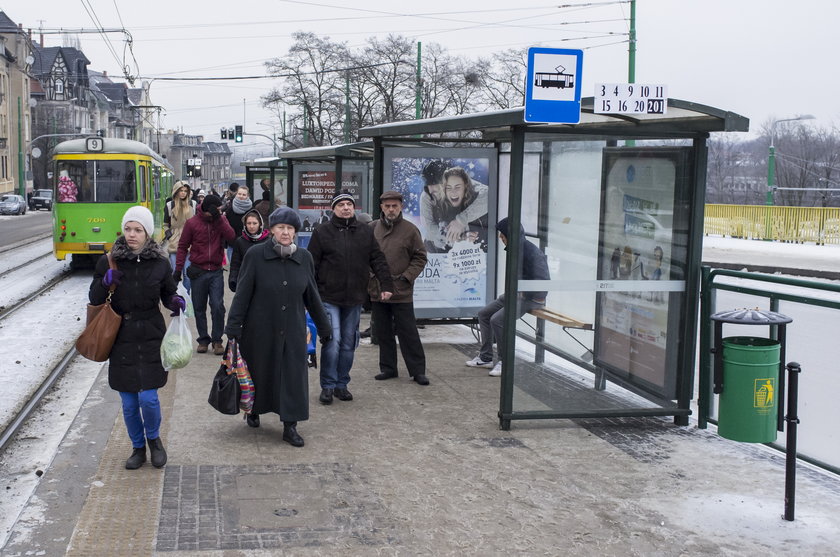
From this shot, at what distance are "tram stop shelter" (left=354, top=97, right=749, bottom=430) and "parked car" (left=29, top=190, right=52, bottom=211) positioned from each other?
64385 millimetres

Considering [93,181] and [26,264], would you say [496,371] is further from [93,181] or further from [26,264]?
[26,264]

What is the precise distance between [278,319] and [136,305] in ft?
3.51

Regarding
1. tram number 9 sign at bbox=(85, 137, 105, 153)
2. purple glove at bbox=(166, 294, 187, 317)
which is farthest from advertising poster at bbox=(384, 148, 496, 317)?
tram number 9 sign at bbox=(85, 137, 105, 153)

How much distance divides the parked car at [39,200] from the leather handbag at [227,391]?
6590cm

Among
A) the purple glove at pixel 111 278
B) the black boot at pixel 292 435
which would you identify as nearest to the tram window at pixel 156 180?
the black boot at pixel 292 435

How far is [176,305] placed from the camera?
6.06m

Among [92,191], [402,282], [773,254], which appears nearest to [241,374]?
[402,282]

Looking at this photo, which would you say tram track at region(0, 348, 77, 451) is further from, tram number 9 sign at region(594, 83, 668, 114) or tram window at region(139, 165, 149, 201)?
tram window at region(139, 165, 149, 201)

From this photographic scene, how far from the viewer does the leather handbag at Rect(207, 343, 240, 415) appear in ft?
21.6

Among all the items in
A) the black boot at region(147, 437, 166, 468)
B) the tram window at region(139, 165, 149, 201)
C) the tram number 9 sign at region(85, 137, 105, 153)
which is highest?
the tram number 9 sign at region(85, 137, 105, 153)


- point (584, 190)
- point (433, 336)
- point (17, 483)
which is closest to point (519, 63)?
point (433, 336)

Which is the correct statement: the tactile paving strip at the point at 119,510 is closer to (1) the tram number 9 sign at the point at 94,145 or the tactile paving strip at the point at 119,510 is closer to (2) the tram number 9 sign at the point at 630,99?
(2) the tram number 9 sign at the point at 630,99

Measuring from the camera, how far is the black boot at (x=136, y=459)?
604 centimetres

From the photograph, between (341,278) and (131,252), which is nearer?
(131,252)
